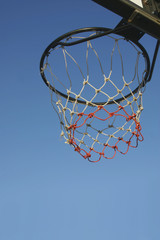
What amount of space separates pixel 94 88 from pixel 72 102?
358 millimetres

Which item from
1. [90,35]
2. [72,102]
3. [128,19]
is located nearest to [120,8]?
[128,19]

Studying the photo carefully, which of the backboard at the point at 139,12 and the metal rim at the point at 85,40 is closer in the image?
the backboard at the point at 139,12

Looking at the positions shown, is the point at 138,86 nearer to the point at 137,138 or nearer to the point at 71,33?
the point at 137,138

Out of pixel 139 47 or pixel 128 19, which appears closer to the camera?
pixel 128 19

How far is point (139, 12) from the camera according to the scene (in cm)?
178

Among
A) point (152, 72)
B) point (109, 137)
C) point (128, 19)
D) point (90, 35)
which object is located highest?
point (152, 72)

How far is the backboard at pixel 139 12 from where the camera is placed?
1.76 m

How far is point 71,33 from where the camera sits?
2496mm

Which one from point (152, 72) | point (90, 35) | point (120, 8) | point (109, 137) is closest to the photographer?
point (120, 8)

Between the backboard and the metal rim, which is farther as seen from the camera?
the metal rim

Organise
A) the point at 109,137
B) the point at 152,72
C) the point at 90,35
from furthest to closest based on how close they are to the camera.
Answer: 1. the point at 109,137
2. the point at 152,72
3. the point at 90,35

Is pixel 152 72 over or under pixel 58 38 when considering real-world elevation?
over

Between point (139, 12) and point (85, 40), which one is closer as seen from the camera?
point (139, 12)

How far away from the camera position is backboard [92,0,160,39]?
5.78ft
